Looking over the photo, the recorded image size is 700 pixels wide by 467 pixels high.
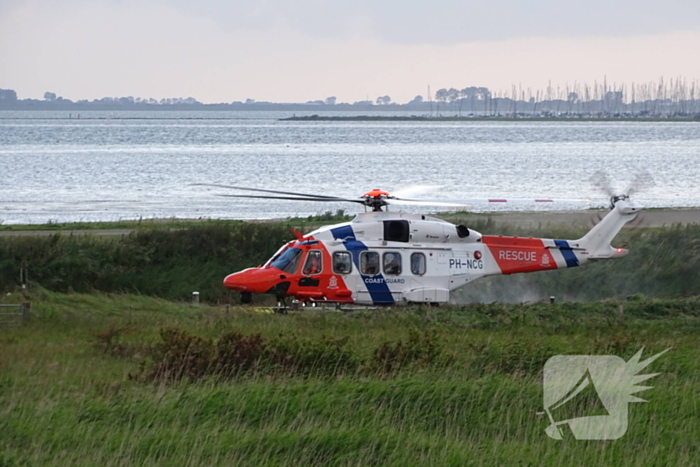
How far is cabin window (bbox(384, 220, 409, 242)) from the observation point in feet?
62.9

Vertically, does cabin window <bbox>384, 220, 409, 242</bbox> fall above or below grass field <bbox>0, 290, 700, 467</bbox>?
above

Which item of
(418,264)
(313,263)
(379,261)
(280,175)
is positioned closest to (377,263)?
(379,261)

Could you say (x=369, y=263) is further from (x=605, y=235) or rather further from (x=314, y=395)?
(x=314, y=395)

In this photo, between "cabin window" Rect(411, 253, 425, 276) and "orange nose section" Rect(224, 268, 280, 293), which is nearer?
"orange nose section" Rect(224, 268, 280, 293)

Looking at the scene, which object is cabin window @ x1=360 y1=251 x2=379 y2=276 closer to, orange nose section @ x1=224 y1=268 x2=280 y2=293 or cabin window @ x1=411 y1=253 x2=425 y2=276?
cabin window @ x1=411 y1=253 x2=425 y2=276

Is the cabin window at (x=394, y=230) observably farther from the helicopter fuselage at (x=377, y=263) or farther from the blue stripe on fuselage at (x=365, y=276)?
the blue stripe on fuselage at (x=365, y=276)

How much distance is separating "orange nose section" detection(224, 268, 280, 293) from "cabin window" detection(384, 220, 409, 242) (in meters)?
2.48

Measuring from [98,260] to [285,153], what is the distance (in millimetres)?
83209

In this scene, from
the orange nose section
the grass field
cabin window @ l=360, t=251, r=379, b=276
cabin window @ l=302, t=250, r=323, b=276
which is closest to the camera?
the grass field

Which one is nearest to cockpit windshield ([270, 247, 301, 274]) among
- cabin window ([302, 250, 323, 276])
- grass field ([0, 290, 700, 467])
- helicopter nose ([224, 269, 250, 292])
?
cabin window ([302, 250, 323, 276])

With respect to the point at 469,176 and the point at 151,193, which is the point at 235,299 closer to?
the point at 151,193

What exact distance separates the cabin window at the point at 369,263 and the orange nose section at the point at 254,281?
1.81 meters

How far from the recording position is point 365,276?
62.9 feet

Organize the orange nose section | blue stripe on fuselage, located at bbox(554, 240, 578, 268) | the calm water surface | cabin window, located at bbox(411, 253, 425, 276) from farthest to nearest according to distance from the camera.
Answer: the calm water surface, blue stripe on fuselage, located at bbox(554, 240, 578, 268), cabin window, located at bbox(411, 253, 425, 276), the orange nose section
